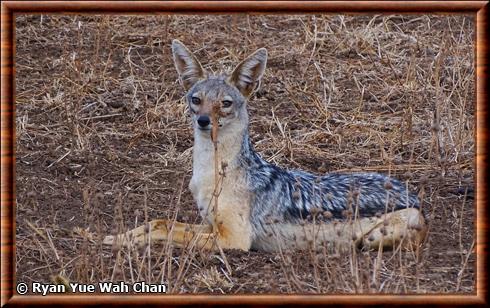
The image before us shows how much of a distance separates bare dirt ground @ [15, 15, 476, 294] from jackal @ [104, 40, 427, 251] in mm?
215

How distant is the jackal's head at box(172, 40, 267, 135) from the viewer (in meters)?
9.14

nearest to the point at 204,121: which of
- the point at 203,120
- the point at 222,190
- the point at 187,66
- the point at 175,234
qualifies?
the point at 203,120

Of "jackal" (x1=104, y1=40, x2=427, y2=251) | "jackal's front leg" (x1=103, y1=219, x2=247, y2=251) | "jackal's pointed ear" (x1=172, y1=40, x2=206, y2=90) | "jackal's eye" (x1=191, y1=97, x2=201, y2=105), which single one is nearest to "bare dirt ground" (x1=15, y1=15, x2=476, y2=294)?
"jackal's front leg" (x1=103, y1=219, x2=247, y2=251)

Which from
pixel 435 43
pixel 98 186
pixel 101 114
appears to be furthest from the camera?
pixel 435 43

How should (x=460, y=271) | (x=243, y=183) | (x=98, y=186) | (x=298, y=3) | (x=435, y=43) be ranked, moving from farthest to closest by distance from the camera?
1. (x=435, y=43)
2. (x=98, y=186)
3. (x=243, y=183)
4. (x=460, y=271)
5. (x=298, y=3)

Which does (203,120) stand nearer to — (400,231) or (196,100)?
(196,100)

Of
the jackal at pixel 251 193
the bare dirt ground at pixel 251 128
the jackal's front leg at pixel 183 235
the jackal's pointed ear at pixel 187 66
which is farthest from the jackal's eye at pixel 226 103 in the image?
the jackal's front leg at pixel 183 235

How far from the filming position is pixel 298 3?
7625 mm

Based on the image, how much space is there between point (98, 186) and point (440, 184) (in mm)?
2988

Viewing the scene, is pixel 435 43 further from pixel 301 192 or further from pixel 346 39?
pixel 301 192

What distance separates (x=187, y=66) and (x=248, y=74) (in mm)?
498

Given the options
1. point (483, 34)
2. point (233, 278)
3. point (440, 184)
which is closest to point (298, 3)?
point (483, 34)

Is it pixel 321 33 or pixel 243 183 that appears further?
pixel 321 33

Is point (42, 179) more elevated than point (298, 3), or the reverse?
point (298, 3)
